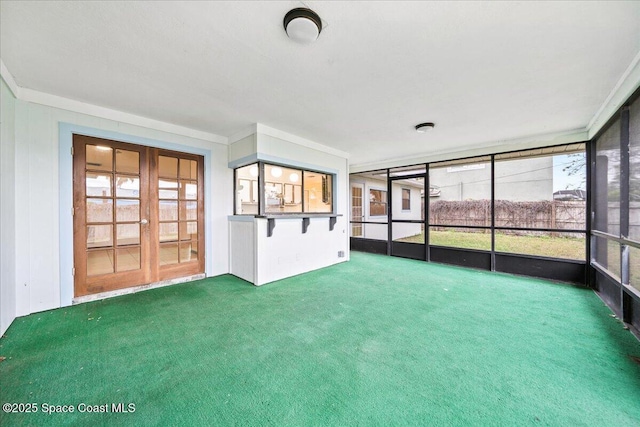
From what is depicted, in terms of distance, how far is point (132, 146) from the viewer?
3.48m

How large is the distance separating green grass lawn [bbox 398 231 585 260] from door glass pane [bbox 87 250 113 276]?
19.0 ft

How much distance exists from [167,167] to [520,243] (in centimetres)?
998

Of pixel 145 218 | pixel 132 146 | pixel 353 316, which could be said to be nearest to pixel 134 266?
pixel 145 218

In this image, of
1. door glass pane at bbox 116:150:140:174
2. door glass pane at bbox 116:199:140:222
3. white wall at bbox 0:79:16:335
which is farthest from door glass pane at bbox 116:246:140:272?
door glass pane at bbox 116:150:140:174

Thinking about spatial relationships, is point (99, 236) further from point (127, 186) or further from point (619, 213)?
point (619, 213)

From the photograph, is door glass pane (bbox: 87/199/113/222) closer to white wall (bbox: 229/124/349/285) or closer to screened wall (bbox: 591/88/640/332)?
white wall (bbox: 229/124/349/285)

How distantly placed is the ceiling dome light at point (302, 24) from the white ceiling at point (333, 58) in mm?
54

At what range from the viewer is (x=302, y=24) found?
1681 mm

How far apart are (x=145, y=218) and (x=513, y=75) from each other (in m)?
5.00

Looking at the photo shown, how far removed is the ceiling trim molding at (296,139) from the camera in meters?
3.86

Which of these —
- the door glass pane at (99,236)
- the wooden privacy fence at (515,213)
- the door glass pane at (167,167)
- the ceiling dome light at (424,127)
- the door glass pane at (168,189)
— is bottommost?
the door glass pane at (99,236)

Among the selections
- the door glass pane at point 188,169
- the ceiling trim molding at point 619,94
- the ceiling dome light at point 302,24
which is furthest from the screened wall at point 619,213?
the door glass pane at point 188,169

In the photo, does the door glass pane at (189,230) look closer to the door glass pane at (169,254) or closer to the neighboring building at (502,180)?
the door glass pane at (169,254)

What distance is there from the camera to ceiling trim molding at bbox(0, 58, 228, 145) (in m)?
2.60
